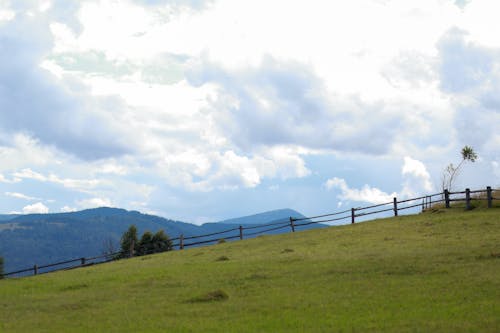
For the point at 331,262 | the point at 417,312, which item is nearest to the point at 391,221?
the point at 331,262

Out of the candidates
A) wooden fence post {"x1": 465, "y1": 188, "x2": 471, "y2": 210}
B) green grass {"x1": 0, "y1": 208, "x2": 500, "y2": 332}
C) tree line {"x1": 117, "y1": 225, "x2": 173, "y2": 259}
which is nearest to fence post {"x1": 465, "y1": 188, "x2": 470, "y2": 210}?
wooden fence post {"x1": 465, "y1": 188, "x2": 471, "y2": 210}

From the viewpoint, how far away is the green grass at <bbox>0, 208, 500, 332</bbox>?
17078mm

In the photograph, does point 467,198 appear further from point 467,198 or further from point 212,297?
point 212,297

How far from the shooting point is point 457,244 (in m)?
31.8

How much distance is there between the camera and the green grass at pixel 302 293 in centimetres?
1708

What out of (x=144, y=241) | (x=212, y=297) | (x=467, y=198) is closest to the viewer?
(x=212, y=297)

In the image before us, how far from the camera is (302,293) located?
2188cm

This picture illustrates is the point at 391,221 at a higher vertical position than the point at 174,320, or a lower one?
higher

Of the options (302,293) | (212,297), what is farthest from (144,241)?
(302,293)

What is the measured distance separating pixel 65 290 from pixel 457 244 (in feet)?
67.4

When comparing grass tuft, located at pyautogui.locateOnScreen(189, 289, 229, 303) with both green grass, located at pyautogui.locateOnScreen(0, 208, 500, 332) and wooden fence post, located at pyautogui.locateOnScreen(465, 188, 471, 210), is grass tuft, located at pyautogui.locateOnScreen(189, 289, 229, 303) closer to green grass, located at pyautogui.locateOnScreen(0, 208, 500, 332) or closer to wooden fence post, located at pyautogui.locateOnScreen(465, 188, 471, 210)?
green grass, located at pyautogui.locateOnScreen(0, 208, 500, 332)

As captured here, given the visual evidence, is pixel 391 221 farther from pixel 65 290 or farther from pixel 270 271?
pixel 65 290

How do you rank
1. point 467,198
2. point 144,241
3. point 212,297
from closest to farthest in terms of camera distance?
1. point 212,297
2. point 467,198
3. point 144,241

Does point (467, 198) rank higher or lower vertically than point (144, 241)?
higher
